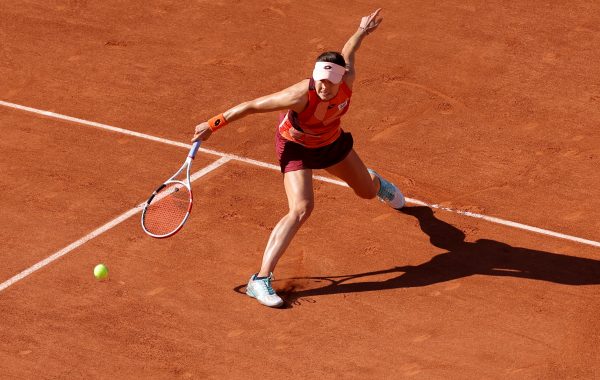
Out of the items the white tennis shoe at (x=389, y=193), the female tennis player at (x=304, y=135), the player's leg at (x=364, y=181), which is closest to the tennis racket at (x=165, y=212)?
the female tennis player at (x=304, y=135)

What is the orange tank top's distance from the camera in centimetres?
1275

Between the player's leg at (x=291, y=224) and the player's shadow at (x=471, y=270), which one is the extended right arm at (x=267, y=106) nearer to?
the player's leg at (x=291, y=224)

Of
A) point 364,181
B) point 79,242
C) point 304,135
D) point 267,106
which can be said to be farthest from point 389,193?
point 79,242

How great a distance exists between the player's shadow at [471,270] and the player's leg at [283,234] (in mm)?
311

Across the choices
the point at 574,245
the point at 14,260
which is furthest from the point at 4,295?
the point at 574,245

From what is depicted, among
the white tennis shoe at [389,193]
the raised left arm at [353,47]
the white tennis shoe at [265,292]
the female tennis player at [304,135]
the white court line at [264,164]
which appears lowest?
the white tennis shoe at [265,292]

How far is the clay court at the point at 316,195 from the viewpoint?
40.8ft

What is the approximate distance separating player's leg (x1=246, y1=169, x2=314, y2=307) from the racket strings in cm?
93

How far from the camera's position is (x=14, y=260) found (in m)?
13.8

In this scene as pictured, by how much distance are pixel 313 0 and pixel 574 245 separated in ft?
23.5

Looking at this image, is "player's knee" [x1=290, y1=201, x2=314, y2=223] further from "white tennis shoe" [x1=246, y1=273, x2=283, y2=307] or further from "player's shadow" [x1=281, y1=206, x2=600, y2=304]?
"player's shadow" [x1=281, y1=206, x2=600, y2=304]

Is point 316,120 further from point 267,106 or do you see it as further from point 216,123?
point 216,123

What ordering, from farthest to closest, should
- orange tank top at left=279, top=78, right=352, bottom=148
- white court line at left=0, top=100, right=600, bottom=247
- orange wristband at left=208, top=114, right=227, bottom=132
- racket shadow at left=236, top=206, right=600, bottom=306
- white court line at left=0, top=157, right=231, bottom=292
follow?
white court line at left=0, top=100, right=600, bottom=247
white court line at left=0, top=157, right=231, bottom=292
racket shadow at left=236, top=206, right=600, bottom=306
orange tank top at left=279, top=78, right=352, bottom=148
orange wristband at left=208, top=114, right=227, bottom=132

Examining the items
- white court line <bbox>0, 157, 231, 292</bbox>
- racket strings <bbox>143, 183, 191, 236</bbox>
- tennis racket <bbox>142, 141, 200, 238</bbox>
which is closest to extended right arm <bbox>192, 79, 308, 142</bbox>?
tennis racket <bbox>142, 141, 200, 238</bbox>
